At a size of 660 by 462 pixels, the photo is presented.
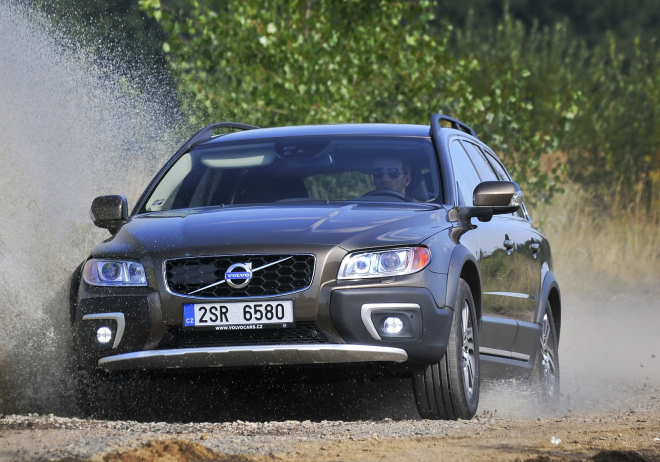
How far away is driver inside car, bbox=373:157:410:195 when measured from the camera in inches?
264

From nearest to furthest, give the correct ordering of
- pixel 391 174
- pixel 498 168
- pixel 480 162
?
pixel 391 174
pixel 480 162
pixel 498 168

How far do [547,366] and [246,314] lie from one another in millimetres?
3338

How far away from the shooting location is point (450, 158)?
6828 millimetres

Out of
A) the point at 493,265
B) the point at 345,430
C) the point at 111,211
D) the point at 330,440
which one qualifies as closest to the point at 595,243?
the point at 493,265

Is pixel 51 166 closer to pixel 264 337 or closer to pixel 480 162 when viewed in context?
pixel 480 162

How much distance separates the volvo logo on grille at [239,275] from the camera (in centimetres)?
559

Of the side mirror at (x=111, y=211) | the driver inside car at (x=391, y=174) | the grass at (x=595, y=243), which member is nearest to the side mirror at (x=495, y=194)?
the driver inside car at (x=391, y=174)

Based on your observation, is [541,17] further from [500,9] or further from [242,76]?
[242,76]

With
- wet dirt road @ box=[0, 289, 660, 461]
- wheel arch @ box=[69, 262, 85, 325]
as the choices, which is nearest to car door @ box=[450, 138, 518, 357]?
wet dirt road @ box=[0, 289, 660, 461]

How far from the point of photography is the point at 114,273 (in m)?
5.88

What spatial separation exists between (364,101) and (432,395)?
31.4 feet

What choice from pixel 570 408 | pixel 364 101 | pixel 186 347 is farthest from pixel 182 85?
pixel 186 347

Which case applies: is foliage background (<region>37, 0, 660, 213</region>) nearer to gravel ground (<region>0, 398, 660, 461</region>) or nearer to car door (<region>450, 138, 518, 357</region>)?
car door (<region>450, 138, 518, 357</region>)

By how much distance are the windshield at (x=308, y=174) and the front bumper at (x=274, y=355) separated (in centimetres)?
124
